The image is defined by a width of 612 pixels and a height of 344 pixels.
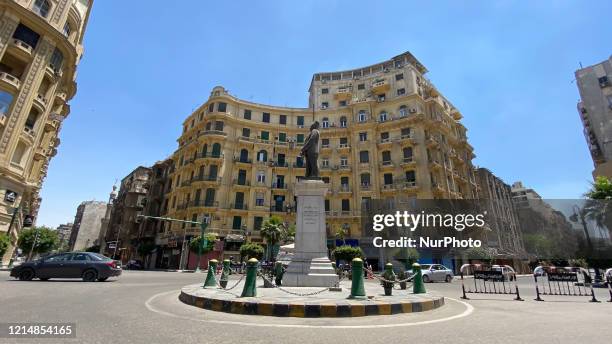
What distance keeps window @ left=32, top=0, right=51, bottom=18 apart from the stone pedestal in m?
28.5

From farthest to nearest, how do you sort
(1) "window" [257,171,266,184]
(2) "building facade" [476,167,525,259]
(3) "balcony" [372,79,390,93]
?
(2) "building facade" [476,167,525,259], (3) "balcony" [372,79,390,93], (1) "window" [257,171,266,184]

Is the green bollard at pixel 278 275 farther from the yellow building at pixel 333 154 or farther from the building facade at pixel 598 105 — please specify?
the building facade at pixel 598 105

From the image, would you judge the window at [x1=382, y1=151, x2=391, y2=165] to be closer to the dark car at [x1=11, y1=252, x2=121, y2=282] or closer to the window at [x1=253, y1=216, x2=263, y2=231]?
the window at [x1=253, y1=216, x2=263, y2=231]

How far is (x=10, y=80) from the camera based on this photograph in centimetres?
2200

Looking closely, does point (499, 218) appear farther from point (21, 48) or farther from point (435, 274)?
point (21, 48)

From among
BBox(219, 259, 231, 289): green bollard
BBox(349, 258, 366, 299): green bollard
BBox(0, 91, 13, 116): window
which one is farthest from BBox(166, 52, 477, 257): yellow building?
BBox(349, 258, 366, 299): green bollard

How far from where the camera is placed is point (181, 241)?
126 ft

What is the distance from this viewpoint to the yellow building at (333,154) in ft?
126

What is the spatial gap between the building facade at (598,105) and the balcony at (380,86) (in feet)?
104

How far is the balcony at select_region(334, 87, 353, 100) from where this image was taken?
45688 millimetres

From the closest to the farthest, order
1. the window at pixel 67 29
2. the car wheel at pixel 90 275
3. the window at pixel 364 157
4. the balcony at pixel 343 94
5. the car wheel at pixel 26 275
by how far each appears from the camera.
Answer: the car wheel at pixel 26 275 → the car wheel at pixel 90 275 → the window at pixel 67 29 → the window at pixel 364 157 → the balcony at pixel 343 94

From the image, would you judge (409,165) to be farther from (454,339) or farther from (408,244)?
(454,339)

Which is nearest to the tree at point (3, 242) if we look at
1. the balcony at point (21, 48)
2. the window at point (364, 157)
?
the balcony at point (21, 48)

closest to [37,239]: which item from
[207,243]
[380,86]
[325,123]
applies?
[207,243]
